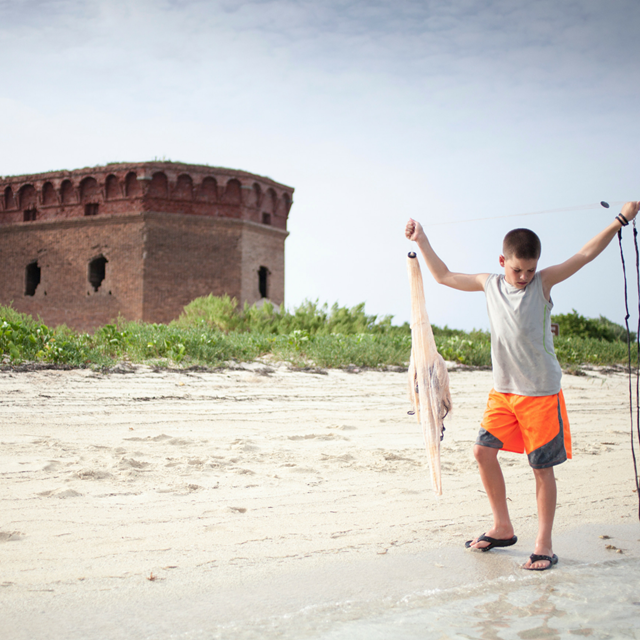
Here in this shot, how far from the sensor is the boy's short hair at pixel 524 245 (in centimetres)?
283

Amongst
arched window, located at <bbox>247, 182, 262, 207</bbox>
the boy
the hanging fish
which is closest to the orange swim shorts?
the boy

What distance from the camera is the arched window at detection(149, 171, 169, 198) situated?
22.8 m

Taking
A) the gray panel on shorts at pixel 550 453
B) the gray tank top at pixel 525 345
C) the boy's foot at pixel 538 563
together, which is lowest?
the boy's foot at pixel 538 563

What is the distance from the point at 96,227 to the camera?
23.2m

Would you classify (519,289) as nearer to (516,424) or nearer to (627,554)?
(516,424)

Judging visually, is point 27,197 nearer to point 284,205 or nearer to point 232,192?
point 232,192

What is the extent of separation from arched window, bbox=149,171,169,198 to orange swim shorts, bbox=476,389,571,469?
21717 millimetres

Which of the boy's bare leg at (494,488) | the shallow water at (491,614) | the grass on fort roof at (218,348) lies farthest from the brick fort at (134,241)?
the shallow water at (491,614)

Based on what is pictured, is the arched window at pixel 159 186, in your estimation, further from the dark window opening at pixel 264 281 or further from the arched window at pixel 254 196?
the dark window opening at pixel 264 281

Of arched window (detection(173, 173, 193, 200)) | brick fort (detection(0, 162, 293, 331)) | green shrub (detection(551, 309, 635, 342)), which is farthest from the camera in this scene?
arched window (detection(173, 173, 193, 200))

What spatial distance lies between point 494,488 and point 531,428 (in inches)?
15.6

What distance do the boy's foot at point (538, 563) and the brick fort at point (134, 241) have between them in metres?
20.4

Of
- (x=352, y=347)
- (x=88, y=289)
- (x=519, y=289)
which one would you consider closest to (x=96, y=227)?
(x=88, y=289)

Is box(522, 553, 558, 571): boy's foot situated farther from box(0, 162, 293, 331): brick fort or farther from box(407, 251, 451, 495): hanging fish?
box(0, 162, 293, 331): brick fort
